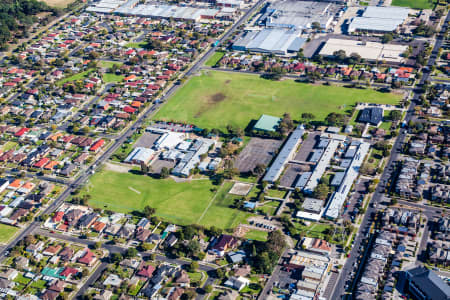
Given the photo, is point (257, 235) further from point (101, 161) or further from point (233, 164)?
point (101, 161)

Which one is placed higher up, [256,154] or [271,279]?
[256,154]

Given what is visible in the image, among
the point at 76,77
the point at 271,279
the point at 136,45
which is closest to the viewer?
the point at 271,279

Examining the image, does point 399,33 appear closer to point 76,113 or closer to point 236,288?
point 76,113

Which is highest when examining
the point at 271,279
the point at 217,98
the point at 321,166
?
the point at 217,98

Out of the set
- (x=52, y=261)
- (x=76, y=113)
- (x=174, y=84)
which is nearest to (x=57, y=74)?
(x=76, y=113)

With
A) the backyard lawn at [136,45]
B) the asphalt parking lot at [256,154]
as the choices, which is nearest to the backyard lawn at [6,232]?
the asphalt parking lot at [256,154]

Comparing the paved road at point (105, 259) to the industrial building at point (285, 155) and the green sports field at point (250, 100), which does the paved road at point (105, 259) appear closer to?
the industrial building at point (285, 155)

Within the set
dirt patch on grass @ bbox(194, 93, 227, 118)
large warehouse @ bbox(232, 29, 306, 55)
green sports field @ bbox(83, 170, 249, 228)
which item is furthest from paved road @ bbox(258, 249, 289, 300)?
large warehouse @ bbox(232, 29, 306, 55)

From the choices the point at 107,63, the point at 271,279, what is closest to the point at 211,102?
the point at 107,63
